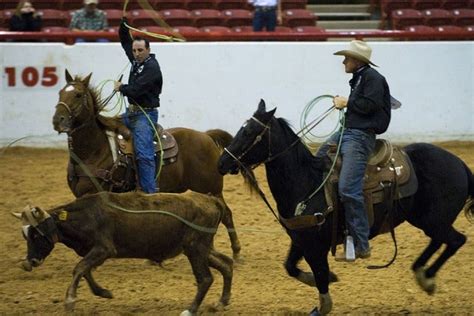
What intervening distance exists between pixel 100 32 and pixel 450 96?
16.2 feet

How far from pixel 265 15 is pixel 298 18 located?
159 cm

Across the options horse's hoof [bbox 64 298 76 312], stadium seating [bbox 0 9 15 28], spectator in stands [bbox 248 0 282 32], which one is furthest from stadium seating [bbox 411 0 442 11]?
horse's hoof [bbox 64 298 76 312]

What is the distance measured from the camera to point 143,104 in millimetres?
8438

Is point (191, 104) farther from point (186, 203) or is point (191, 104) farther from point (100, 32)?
point (186, 203)

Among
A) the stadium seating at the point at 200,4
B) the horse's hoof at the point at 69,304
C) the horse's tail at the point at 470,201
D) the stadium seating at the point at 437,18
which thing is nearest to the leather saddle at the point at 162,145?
the horse's hoof at the point at 69,304

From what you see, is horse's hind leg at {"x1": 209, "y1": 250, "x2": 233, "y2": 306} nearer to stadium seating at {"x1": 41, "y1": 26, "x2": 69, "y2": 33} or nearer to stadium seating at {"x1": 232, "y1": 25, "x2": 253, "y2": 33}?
stadium seating at {"x1": 41, "y1": 26, "x2": 69, "y2": 33}

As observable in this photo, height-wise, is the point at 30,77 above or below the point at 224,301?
above

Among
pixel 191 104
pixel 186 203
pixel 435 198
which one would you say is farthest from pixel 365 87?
pixel 191 104

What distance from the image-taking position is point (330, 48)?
1309 centimetres

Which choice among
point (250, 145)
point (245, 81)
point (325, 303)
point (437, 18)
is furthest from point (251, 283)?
point (437, 18)

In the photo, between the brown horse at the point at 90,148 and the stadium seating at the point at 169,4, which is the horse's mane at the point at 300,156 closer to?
the brown horse at the point at 90,148

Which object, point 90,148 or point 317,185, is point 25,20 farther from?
point 317,185

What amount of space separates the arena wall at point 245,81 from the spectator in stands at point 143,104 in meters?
4.29

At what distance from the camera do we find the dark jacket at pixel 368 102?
271 inches
